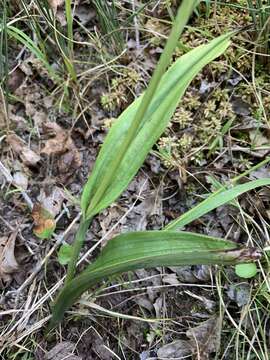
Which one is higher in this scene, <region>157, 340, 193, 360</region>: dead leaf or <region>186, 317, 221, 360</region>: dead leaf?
<region>186, 317, 221, 360</region>: dead leaf

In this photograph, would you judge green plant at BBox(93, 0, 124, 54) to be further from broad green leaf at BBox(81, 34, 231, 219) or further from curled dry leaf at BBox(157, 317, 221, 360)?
curled dry leaf at BBox(157, 317, 221, 360)

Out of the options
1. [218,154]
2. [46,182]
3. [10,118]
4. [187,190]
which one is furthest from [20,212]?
[218,154]

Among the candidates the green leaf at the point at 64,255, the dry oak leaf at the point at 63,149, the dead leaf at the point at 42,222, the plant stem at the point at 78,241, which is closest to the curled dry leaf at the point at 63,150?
the dry oak leaf at the point at 63,149

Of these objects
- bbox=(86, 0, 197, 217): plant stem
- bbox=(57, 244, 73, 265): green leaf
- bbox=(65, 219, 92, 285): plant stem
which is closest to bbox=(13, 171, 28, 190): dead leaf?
bbox=(57, 244, 73, 265): green leaf

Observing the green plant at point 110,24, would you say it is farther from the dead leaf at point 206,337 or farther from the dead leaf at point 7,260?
the dead leaf at point 206,337

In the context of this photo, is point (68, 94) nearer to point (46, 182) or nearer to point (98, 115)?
point (98, 115)

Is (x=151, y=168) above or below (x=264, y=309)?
above

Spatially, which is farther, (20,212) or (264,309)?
(20,212)
